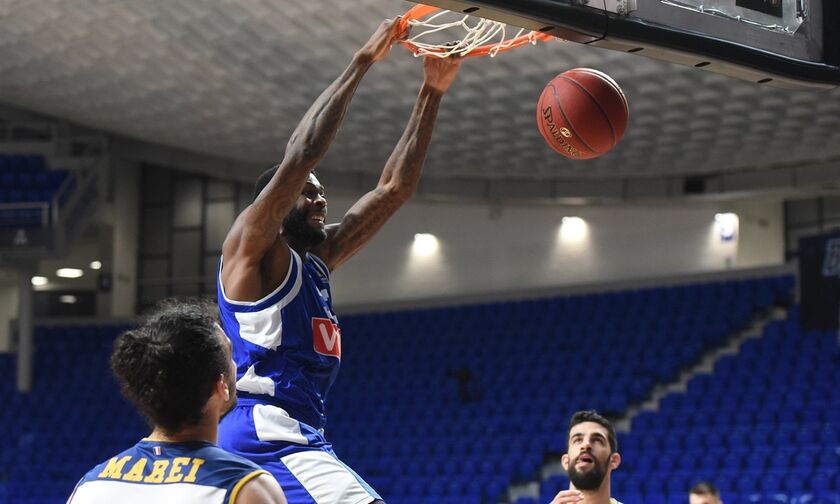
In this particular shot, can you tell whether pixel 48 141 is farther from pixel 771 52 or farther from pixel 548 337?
pixel 771 52

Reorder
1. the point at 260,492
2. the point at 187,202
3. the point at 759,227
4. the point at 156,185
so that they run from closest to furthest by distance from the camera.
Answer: the point at 260,492 → the point at 759,227 → the point at 187,202 → the point at 156,185

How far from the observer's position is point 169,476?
Answer: 2121 millimetres

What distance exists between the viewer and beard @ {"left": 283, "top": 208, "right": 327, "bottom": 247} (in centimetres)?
361

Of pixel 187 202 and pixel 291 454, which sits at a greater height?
pixel 187 202

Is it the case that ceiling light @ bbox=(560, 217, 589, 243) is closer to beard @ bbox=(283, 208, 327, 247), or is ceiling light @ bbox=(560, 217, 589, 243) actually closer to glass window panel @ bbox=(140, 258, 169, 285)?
glass window panel @ bbox=(140, 258, 169, 285)

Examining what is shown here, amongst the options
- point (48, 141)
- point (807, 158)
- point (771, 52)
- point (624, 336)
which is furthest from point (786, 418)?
point (48, 141)

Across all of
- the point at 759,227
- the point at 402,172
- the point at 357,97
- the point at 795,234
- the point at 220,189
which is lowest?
the point at 402,172

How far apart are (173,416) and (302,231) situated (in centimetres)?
150

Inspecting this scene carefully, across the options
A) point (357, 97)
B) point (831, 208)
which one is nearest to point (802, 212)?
point (831, 208)

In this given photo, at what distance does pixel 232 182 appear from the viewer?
18.6 metres

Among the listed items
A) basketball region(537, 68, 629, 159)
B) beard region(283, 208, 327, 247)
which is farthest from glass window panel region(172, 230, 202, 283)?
beard region(283, 208, 327, 247)

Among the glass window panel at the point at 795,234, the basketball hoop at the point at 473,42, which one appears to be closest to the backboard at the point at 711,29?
the basketball hoop at the point at 473,42

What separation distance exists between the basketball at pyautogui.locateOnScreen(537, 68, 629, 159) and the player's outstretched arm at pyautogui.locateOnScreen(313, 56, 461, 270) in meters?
0.60

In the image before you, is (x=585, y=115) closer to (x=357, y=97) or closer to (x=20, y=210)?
(x=357, y=97)
